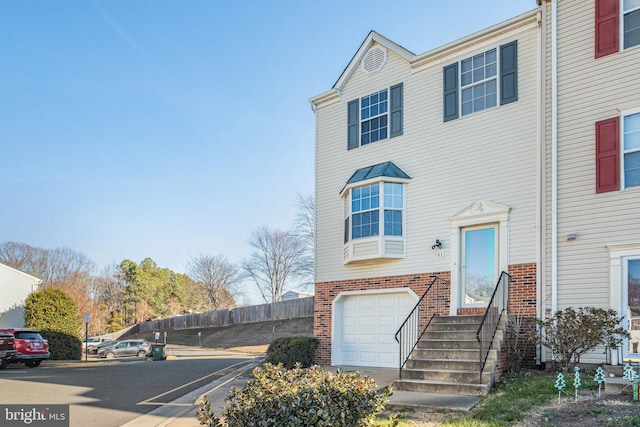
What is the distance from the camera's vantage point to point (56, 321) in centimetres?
2716

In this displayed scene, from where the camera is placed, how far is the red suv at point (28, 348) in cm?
2144

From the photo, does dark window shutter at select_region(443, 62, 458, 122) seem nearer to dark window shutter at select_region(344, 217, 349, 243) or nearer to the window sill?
the window sill

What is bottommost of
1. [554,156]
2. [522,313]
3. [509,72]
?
[522,313]

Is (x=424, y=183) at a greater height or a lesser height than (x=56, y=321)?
greater

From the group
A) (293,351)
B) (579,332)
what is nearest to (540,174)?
(579,332)

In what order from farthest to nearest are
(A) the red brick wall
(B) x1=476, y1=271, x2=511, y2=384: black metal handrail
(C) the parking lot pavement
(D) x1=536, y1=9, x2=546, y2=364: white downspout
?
(D) x1=536, y1=9, x2=546, y2=364: white downspout → (A) the red brick wall → (B) x1=476, y1=271, x2=511, y2=384: black metal handrail → (C) the parking lot pavement

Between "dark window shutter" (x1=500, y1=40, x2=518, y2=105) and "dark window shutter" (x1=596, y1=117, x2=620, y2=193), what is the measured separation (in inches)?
91.8

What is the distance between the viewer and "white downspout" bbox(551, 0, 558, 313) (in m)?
11.6

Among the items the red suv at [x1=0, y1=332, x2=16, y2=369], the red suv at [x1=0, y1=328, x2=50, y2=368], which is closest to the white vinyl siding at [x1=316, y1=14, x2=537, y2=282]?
the red suv at [x1=0, y1=328, x2=50, y2=368]

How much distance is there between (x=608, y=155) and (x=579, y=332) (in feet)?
12.2

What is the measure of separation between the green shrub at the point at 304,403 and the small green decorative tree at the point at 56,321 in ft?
82.1

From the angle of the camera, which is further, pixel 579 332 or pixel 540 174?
pixel 540 174

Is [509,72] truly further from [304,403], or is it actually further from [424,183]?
[304,403]

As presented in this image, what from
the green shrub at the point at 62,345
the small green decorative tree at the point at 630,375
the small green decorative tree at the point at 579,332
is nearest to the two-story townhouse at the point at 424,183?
the small green decorative tree at the point at 579,332
